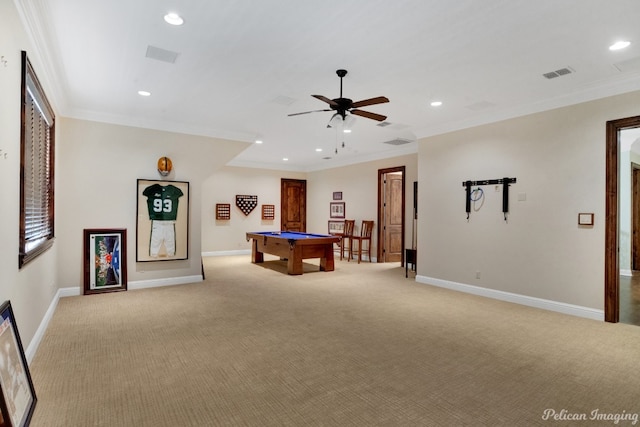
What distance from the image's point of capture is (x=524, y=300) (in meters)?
4.76

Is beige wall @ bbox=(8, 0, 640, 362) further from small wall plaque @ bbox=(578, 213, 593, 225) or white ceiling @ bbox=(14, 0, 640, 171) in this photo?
white ceiling @ bbox=(14, 0, 640, 171)

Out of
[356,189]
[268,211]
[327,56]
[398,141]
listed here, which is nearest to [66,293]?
[327,56]

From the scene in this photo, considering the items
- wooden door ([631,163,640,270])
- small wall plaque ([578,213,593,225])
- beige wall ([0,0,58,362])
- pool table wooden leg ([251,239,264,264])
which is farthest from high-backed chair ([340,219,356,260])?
beige wall ([0,0,58,362])

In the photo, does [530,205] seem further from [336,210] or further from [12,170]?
[336,210]

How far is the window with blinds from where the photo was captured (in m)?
2.77

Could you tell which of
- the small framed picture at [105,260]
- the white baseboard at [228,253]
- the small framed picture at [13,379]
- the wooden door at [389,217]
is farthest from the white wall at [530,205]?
the white baseboard at [228,253]

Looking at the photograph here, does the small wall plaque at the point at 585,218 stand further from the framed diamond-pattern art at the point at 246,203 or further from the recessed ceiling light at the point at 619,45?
the framed diamond-pattern art at the point at 246,203

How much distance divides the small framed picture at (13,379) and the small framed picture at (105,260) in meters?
3.31

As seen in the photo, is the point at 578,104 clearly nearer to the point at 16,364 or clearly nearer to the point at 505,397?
the point at 505,397

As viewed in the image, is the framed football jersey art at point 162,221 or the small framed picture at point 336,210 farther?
the small framed picture at point 336,210

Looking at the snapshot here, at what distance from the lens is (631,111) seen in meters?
3.87

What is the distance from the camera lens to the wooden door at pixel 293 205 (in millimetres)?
10875

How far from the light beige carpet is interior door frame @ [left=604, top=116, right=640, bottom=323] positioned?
10.6 inches

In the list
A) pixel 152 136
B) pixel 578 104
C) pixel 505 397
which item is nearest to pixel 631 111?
pixel 578 104
